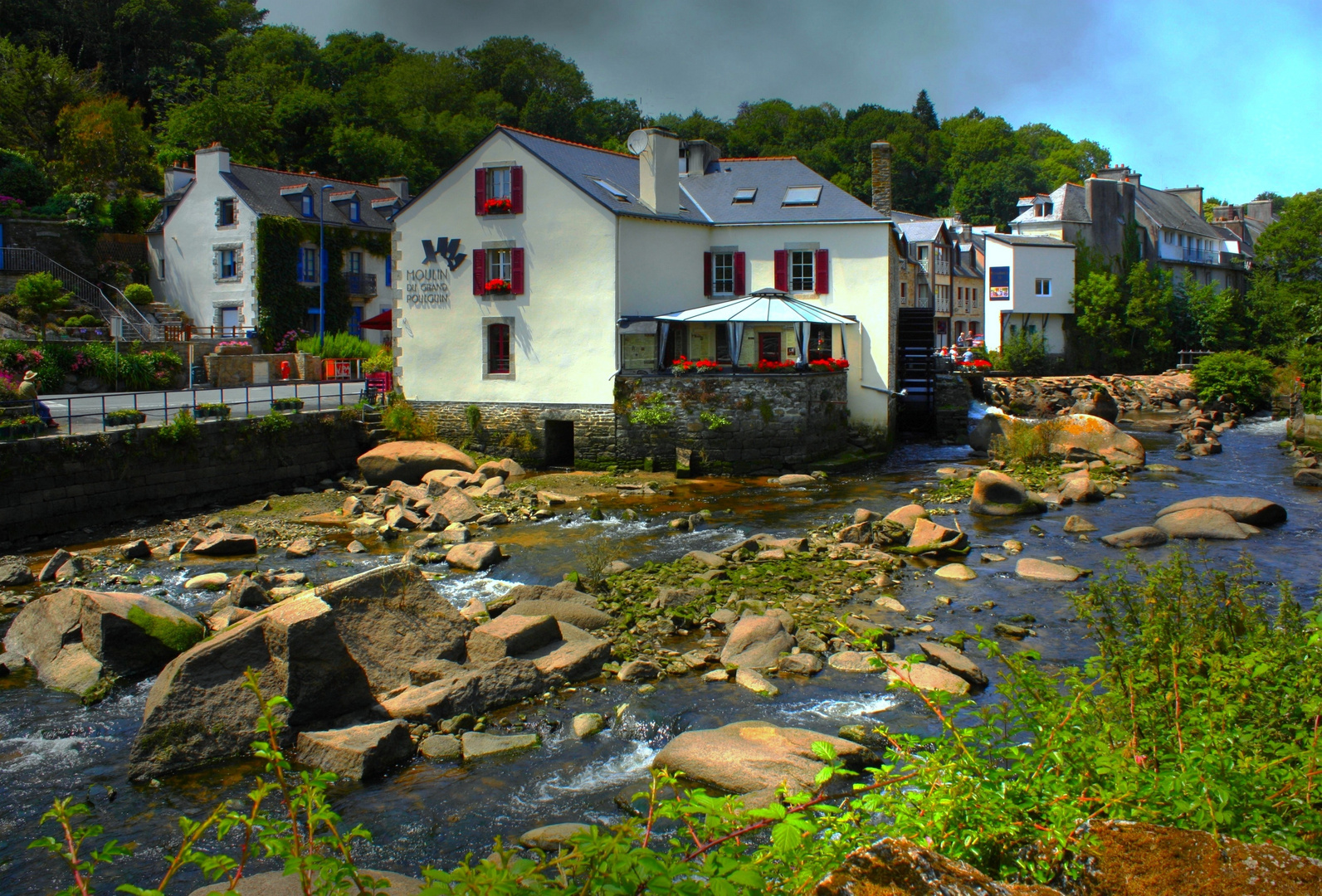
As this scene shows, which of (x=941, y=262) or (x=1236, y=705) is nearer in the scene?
(x=1236, y=705)

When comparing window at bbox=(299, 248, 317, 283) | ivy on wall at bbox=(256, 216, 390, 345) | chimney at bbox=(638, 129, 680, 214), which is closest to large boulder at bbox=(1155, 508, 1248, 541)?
chimney at bbox=(638, 129, 680, 214)

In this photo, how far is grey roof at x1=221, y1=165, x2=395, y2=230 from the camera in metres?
37.9

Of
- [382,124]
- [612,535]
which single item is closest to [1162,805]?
[612,535]

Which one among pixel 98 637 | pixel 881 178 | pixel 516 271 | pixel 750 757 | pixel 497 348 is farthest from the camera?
pixel 881 178

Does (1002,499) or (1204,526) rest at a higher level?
(1002,499)

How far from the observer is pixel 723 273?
87.8 feet

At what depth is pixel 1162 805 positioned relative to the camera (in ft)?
12.2

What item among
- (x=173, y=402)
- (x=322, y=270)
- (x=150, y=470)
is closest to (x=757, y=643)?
(x=150, y=470)

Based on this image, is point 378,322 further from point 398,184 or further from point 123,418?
point 123,418

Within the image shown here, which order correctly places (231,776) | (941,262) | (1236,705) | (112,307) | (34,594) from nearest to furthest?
(1236,705) < (231,776) < (34,594) < (112,307) < (941,262)

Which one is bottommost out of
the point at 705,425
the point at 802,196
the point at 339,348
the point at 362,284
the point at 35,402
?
the point at 705,425

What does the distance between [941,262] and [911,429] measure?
953 inches

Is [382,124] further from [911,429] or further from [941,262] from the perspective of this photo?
[911,429]

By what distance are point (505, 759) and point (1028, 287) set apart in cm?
4526
